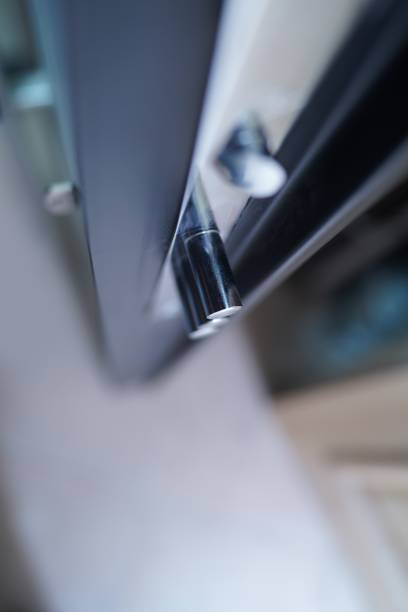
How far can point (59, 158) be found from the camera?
1.46 ft

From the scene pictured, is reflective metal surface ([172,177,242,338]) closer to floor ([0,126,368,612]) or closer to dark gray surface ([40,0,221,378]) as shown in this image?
dark gray surface ([40,0,221,378])

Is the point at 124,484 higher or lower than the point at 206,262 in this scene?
lower

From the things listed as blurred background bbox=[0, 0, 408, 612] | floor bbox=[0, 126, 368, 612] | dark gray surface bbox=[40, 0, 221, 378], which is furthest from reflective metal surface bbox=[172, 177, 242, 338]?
floor bbox=[0, 126, 368, 612]

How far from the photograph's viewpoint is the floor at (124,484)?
82cm

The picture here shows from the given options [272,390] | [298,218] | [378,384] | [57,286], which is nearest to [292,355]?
[272,390]

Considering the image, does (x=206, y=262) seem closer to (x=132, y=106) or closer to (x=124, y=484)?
(x=132, y=106)

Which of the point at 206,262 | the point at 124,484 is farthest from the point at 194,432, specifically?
the point at 206,262

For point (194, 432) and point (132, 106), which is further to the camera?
point (194, 432)

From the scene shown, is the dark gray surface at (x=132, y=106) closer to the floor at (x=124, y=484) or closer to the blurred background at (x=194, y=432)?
the blurred background at (x=194, y=432)

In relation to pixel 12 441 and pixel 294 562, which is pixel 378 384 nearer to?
pixel 294 562

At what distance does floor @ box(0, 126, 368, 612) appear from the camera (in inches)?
32.3

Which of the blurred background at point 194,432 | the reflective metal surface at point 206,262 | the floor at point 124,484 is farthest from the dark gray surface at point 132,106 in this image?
the floor at point 124,484

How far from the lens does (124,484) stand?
89cm

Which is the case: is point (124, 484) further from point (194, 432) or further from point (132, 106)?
point (132, 106)
